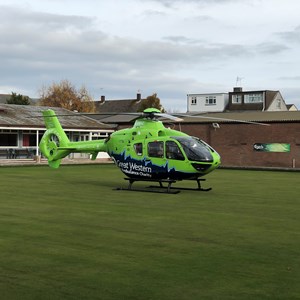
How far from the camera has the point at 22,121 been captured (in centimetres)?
4059

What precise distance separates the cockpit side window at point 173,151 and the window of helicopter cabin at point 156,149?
243 millimetres

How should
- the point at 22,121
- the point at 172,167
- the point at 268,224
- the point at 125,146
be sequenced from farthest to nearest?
the point at 22,121, the point at 125,146, the point at 172,167, the point at 268,224

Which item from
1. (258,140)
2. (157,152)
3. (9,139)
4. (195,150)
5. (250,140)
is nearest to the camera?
(195,150)

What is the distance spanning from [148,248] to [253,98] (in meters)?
71.0

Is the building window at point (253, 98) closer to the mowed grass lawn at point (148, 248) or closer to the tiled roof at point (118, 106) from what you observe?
the tiled roof at point (118, 106)

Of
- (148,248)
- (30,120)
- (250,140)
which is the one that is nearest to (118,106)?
(30,120)

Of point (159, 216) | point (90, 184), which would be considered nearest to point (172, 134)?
point (90, 184)

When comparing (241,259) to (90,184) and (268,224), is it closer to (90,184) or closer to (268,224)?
(268,224)

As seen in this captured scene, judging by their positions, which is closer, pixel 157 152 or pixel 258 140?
pixel 157 152

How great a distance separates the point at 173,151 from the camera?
17.7 m

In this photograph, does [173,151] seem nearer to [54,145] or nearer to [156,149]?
[156,149]

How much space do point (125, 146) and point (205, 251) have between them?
10678 mm

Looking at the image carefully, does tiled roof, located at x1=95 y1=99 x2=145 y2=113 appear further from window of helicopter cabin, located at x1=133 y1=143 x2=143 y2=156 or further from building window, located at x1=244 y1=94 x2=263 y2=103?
window of helicopter cabin, located at x1=133 y1=143 x2=143 y2=156

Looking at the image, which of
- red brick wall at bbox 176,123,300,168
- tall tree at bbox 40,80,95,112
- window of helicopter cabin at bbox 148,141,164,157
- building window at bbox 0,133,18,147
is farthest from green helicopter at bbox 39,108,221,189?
tall tree at bbox 40,80,95,112
